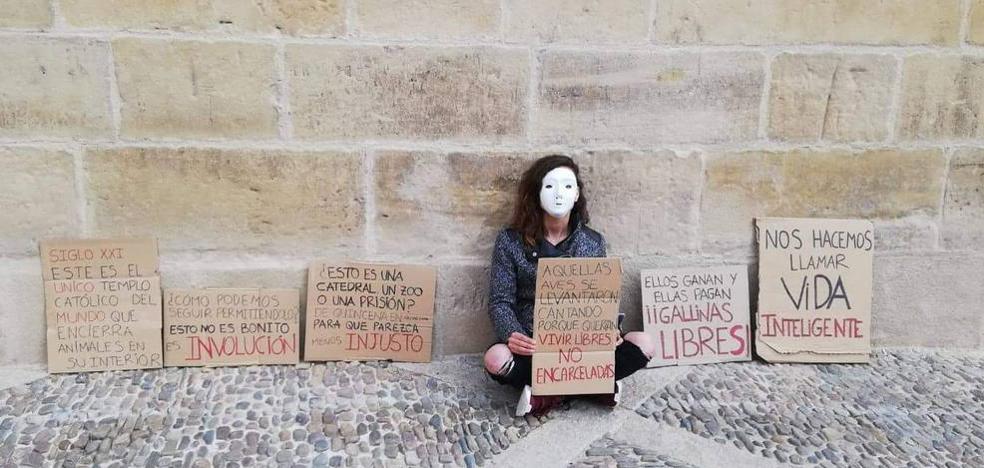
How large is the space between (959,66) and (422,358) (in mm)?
2635

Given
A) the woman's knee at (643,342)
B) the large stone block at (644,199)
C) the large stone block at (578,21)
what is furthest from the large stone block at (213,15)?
the woman's knee at (643,342)

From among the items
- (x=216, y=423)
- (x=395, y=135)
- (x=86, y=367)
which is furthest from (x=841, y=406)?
(x=86, y=367)

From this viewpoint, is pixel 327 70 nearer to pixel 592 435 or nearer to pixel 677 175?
pixel 677 175

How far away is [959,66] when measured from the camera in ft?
10.2

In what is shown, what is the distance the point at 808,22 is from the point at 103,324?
3.14 meters

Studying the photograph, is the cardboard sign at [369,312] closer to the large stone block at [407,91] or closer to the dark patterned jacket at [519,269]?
the dark patterned jacket at [519,269]

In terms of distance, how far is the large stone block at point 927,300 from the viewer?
3254 millimetres

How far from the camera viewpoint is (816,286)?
3176mm

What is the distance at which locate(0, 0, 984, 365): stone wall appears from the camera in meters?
2.75

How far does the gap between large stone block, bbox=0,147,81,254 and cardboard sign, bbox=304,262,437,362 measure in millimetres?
968

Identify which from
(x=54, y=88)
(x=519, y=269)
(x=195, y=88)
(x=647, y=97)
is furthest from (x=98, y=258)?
(x=647, y=97)

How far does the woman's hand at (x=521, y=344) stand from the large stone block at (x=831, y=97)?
1.43 m

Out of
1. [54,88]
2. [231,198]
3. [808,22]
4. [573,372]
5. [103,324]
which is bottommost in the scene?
[573,372]

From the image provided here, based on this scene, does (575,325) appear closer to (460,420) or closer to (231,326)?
(460,420)
